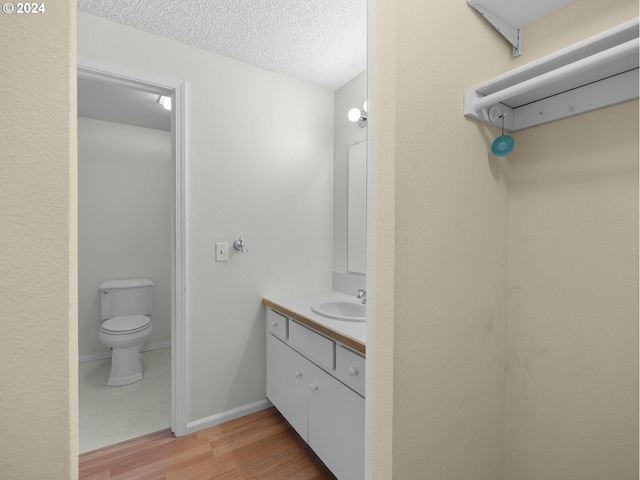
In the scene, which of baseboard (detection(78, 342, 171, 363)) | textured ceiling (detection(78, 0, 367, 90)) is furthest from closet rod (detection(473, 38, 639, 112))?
baseboard (detection(78, 342, 171, 363))

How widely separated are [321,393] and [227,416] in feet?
2.85

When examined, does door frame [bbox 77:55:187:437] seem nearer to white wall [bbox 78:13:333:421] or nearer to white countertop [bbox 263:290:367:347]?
white wall [bbox 78:13:333:421]

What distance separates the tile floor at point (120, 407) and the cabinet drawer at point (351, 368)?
1345 millimetres

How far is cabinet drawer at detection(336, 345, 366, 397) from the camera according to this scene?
123 cm

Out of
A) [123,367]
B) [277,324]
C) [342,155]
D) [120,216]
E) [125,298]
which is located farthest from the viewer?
[120,216]

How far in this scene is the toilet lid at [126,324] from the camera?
245 centimetres

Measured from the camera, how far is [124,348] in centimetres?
246

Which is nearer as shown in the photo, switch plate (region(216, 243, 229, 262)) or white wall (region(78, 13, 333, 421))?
white wall (region(78, 13, 333, 421))

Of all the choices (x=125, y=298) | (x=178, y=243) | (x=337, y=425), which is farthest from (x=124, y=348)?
(x=337, y=425)

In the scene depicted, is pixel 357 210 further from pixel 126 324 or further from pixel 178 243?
pixel 126 324

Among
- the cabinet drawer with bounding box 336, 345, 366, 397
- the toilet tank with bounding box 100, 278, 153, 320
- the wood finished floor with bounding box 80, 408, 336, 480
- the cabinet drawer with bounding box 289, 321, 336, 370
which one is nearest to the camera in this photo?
the cabinet drawer with bounding box 336, 345, 366, 397

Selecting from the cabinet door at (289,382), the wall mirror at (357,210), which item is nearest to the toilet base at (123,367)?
the cabinet door at (289,382)

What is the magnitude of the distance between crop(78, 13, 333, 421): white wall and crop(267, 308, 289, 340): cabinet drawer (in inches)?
4.0

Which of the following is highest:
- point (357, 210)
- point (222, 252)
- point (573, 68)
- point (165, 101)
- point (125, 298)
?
point (165, 101)
